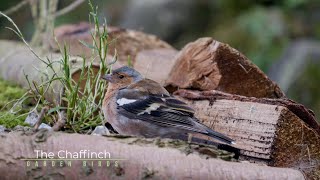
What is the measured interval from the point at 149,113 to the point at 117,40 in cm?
182

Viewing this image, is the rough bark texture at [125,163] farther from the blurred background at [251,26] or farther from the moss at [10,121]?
the blurred background at [251,26]

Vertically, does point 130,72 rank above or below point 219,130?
above

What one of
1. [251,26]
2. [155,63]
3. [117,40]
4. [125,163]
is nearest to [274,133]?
[125,163]

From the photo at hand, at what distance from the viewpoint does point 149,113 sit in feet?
11.2

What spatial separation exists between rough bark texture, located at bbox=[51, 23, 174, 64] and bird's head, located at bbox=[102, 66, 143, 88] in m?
1.06

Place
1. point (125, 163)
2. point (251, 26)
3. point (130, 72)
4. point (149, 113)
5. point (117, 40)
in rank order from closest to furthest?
point (125, 163), point (149, 113), point (130, 72), point (117, 40), point (251, 26)

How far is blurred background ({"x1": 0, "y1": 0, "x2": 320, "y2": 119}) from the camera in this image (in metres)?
9.07

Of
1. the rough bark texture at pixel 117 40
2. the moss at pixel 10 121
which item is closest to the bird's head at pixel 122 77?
the moss at pixel 10 121

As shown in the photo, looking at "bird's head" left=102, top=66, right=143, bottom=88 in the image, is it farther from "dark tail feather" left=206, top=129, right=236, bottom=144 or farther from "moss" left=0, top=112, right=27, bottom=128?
"dark tail feather" left=206, top=129, right=236, bottom=144

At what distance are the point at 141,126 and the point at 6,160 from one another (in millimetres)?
912

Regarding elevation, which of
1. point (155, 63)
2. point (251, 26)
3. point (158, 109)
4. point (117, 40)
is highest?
point (251, 26)

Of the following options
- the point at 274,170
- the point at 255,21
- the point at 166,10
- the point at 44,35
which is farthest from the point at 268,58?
the point at 274,170

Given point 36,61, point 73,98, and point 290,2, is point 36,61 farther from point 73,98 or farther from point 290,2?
point 290,2

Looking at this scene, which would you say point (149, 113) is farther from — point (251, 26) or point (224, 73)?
point (251, 26)
